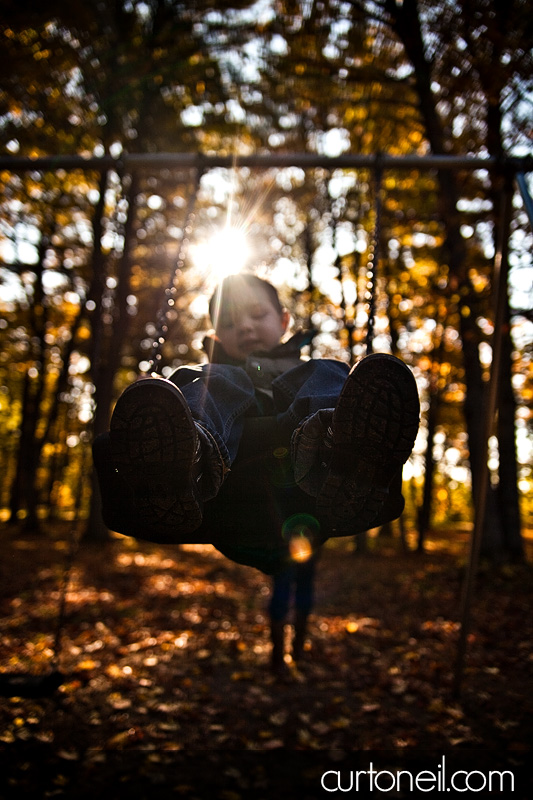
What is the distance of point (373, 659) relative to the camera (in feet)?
12.2

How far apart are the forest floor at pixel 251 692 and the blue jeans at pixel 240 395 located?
1754mm

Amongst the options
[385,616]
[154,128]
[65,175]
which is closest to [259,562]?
[385,616]

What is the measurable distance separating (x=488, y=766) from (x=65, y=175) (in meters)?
8.26

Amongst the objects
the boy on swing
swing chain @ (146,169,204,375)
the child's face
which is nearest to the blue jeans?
the boy on swing

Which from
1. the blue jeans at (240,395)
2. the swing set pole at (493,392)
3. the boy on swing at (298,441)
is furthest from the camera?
the swing set pole at (493,392)

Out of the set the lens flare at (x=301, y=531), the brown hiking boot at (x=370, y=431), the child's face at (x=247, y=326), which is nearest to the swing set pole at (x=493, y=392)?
the child's face at (x=247, y=326)

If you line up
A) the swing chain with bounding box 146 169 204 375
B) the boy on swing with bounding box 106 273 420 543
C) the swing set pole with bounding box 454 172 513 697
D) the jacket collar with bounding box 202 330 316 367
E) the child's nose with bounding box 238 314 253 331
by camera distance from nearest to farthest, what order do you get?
the boy on swing with bounding box 106 273 420 543 < the swing chain with bounding box 146 169 204 375 < the jacket collar with bounding box 202 330 316 367 < the child's nose with bounding box 238 314 253 331 < the swing set pole with bounding box 454 172 513 697

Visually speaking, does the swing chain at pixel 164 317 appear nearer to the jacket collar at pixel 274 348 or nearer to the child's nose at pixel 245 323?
Result: the jacket collar at pixel 274 348
